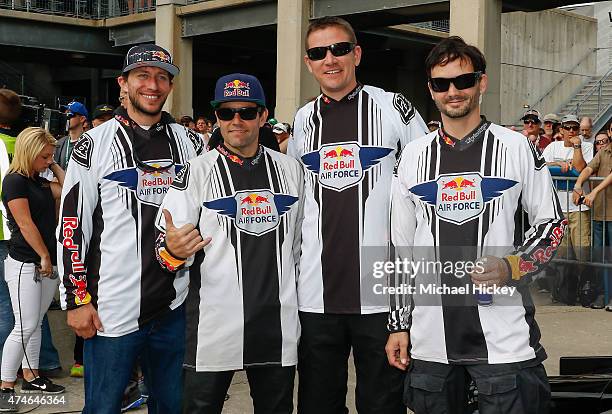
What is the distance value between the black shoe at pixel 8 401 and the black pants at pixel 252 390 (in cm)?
236

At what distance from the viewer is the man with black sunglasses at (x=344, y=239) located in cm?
368

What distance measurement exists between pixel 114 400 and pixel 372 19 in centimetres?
1490

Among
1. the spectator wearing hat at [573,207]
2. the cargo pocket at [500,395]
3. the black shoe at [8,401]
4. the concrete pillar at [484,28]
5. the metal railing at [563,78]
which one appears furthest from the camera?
the metal railing at [563,78]

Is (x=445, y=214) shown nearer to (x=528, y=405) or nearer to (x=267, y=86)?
(x=528, y=405)

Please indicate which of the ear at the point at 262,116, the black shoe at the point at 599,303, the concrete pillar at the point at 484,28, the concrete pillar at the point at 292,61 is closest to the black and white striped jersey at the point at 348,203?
the ear at the point at 262,116

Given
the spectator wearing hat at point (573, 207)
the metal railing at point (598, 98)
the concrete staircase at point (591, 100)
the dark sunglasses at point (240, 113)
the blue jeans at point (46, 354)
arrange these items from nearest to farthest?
the dark sunglasses at point (240, 113)
the blue jeans at point (46, 354)
the spectator wearing hat at point (573, 207)
the metal railing at point (598, 98)
the concrete staircase at point (591, 100)

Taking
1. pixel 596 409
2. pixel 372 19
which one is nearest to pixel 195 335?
pixel 596 409

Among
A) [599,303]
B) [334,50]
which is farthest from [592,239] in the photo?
[334,50]

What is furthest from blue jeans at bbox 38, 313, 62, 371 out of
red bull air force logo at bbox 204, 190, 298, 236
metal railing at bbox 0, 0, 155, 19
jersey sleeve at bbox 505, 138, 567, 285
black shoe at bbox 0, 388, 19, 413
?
metal railing at bbox 0, 0, 155, 19

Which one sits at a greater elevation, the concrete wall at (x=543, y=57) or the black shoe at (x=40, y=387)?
the concrete wall at (x=543, y=57)

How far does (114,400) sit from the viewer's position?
148 inches

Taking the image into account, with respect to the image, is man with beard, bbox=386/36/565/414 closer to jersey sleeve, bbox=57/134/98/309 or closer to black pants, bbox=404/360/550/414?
black pants, bbox=404/360/550/414

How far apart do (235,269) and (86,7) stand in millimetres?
22285

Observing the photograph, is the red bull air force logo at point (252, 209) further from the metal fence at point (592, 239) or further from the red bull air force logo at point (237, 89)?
the metal fence at point (592, 239)
